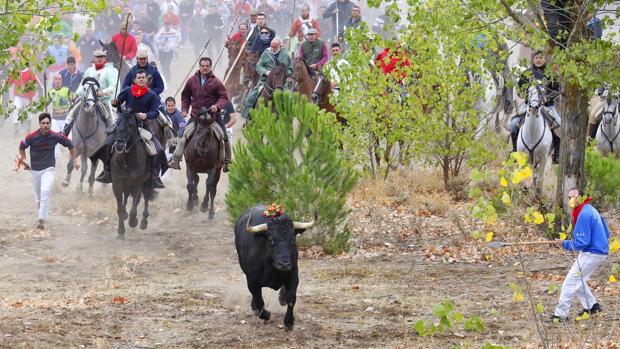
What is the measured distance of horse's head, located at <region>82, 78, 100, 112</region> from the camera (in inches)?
923

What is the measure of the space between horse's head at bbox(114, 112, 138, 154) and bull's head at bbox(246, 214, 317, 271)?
668 cm

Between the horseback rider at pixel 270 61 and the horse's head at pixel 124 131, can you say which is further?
the horseback rider at pixel 270 61

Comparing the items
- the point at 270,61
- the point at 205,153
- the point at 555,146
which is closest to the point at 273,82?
the point at 270,61

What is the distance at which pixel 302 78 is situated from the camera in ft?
85.8

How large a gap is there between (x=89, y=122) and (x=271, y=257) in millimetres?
11666

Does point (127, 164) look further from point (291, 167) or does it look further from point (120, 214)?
point (291, 167)

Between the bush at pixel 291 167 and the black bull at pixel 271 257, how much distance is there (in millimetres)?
3901

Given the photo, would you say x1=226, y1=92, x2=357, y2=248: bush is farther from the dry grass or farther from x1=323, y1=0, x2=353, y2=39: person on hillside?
x1=323, y1=0, x2=353, y2=39: person on hillside

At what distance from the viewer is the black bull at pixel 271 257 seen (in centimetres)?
1277

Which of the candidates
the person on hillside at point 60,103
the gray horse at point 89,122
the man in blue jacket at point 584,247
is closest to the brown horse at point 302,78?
the gray horse at point 89,122

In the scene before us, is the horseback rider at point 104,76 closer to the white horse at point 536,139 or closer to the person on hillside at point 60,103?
the person on hillside at point 60,103

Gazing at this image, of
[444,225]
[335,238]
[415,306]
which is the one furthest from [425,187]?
[415,306]

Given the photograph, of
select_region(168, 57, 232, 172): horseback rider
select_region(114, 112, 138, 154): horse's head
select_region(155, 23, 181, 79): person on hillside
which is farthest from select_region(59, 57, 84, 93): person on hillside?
select_region(155, 23, 181, 79): person on hillside

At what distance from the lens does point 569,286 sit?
1273 cm
